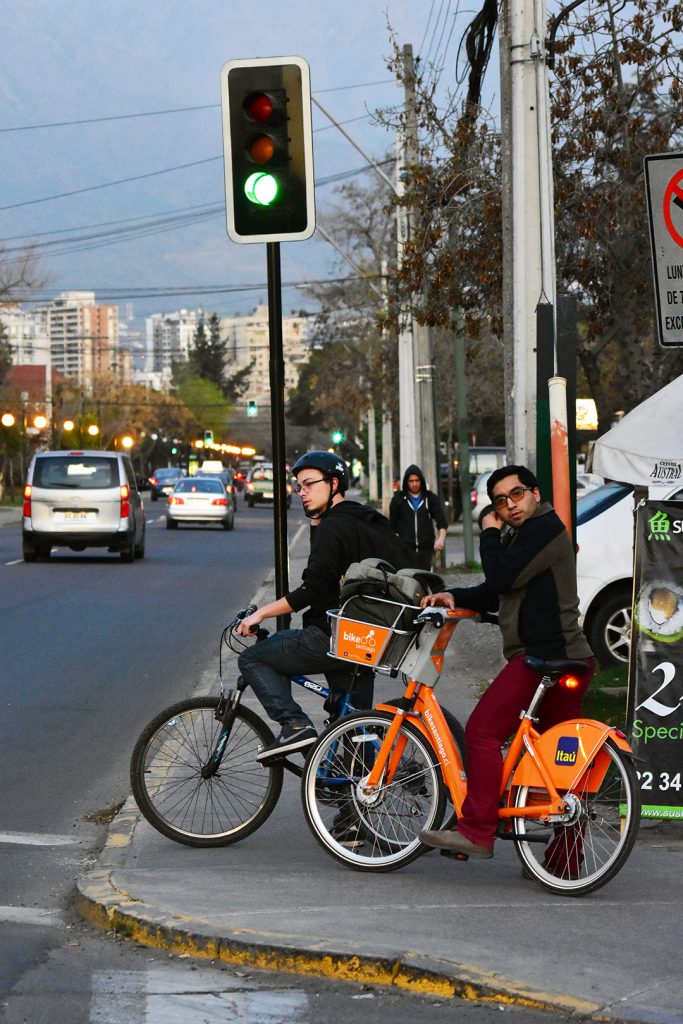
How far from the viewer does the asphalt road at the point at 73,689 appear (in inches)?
275

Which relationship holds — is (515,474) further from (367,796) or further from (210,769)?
(210,769)

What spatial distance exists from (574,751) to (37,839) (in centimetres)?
275

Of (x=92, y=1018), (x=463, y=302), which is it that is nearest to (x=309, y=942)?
(x=92, y=1018)

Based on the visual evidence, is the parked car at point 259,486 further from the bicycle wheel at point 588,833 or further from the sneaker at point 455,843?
the bicycle wheel at point 588,833

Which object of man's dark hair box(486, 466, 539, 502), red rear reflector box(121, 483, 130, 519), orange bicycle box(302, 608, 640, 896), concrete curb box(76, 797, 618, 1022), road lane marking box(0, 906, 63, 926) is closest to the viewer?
concrete curb box(76, 797, 618, 1022)

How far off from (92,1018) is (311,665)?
245 cm

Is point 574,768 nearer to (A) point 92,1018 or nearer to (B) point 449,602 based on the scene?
(B) point 449,602

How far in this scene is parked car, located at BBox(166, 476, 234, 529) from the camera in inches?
1769

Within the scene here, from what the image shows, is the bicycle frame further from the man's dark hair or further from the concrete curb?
the concrete curb

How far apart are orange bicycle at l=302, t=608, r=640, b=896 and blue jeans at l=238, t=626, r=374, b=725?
158 millimetres

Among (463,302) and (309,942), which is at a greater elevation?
(463,302)

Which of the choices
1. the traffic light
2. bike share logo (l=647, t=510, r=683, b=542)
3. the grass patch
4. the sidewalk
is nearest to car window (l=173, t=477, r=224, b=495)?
the grass patch

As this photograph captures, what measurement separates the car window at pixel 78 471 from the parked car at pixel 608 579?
16758mm

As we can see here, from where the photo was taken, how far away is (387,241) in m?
63.4
